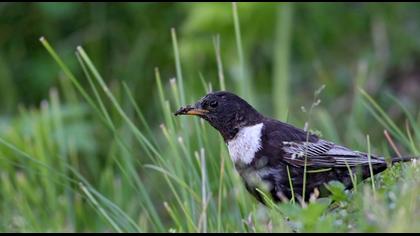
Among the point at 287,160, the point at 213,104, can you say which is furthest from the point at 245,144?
the point at 213,104

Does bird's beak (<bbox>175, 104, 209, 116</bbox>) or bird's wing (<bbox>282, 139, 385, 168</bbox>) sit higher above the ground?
bird's beak (<bbox>175, 104, 209, 116</bbox>)

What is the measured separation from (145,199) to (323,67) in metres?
4.26

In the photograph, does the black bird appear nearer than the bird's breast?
Yes

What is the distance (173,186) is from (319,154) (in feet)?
2.59

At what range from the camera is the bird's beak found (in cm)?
467

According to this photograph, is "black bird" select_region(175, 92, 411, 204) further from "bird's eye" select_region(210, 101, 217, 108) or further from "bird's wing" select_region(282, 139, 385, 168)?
"bird's eye" select_region(210, 101, 217, 108)

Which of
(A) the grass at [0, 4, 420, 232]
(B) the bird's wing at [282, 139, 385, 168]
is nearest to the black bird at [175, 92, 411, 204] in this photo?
(B) the bird's wing at [282, 139, 385, 168]

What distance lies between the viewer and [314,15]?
8570 mm

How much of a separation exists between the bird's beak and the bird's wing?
Answer: 487mm

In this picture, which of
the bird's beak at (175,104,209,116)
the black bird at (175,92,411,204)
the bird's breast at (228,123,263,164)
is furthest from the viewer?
the bird's beak at (175,104,209,116)

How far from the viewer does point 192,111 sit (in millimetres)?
4707

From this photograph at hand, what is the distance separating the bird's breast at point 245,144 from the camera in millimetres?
4466

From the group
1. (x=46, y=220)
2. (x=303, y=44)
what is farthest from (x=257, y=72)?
(x=46, y=220)

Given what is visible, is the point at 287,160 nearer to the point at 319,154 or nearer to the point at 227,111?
the point at 319,154
